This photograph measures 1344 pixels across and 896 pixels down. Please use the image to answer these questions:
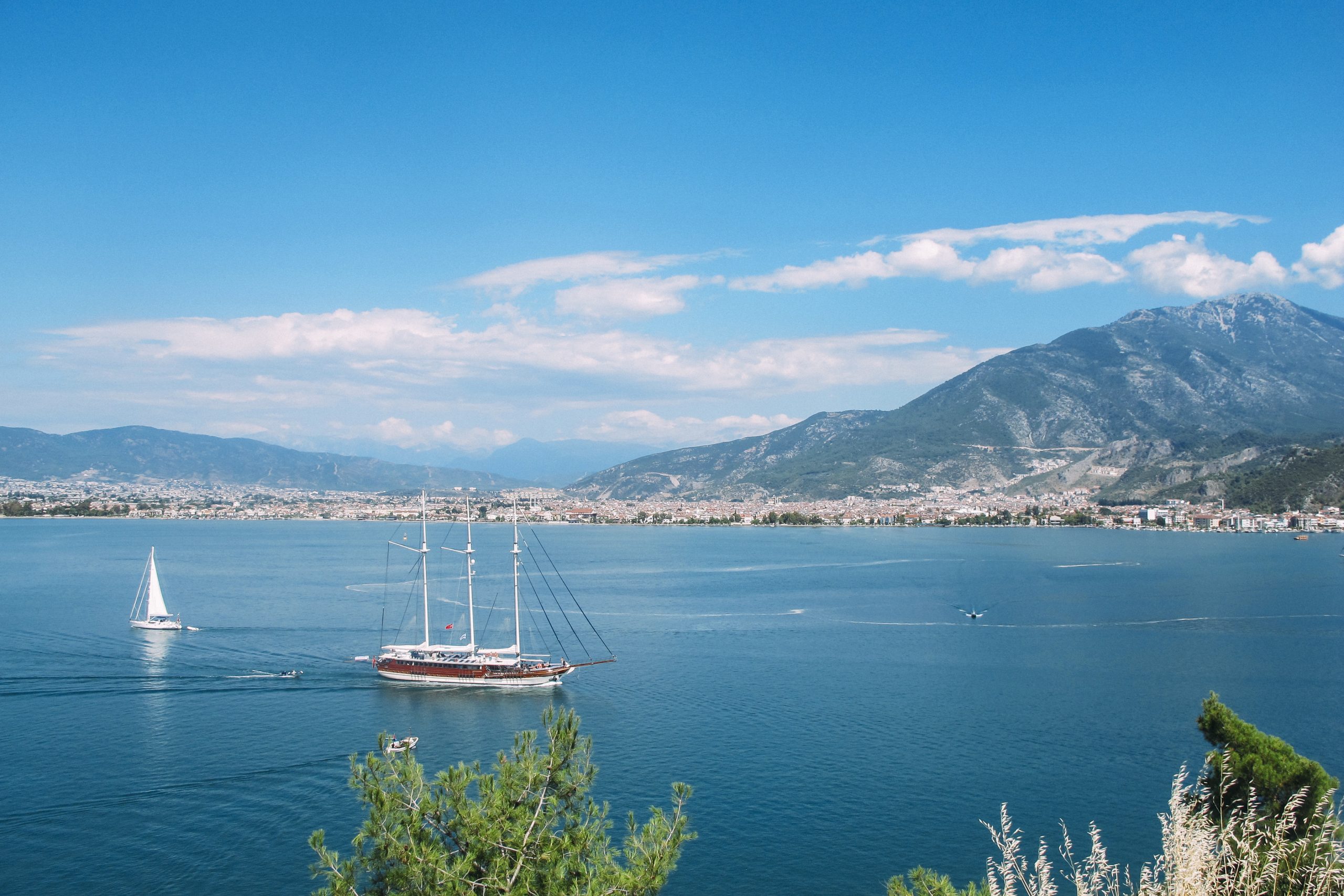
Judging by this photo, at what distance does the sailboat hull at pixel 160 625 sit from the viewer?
29.1 m

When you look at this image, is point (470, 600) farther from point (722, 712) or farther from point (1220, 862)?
point (1220, 862)

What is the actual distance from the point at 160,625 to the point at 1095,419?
463 feet

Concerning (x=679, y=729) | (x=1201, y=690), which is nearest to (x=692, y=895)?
(x=679, y=729)

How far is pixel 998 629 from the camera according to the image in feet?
101

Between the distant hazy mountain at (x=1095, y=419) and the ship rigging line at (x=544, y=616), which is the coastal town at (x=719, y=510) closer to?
the distant hazy mountain at (x=1095, y=419)

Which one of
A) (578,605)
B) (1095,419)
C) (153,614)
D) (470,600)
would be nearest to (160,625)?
(153,614)

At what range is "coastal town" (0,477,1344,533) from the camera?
284ft

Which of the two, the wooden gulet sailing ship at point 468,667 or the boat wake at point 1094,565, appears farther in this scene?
the boat wake at point 1094,565

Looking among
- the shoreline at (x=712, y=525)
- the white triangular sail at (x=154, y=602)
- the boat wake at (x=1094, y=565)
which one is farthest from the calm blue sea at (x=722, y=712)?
the shoreline at (x=712, y=525)

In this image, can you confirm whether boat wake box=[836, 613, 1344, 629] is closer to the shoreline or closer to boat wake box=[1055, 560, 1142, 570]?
boat wake box=[1055, 560, 1142, 570]

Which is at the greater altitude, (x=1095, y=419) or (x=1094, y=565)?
(x=1095, y=419)

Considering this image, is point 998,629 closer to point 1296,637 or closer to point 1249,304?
point 1296,637

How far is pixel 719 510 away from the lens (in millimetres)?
118062

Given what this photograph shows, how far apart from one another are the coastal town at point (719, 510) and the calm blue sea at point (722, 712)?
1474 inches
